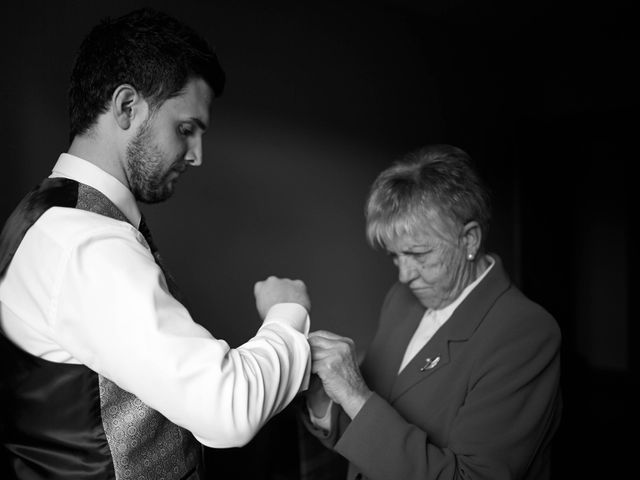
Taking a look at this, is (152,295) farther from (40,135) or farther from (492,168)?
(492,168)

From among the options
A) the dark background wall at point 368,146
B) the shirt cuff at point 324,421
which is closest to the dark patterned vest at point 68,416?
the shirt cuff at point 324,421

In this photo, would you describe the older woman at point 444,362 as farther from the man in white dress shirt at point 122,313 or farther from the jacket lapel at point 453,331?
the man in white dress shirt at point 122,313

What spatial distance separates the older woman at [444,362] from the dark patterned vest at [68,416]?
0.43 metres

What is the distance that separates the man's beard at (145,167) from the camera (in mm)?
1153

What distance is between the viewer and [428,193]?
60.9 inches

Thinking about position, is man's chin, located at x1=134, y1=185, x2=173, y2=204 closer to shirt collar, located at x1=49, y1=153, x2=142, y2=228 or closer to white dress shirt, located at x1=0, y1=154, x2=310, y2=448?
shirt collar, located at x1=49, y1=153, x2=142, y2=228

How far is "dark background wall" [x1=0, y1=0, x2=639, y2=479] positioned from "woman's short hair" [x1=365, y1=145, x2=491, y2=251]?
680mm

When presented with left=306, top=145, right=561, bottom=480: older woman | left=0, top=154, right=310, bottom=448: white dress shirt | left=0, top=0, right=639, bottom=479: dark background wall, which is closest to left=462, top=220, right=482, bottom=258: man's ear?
left=306, top=145, right=561, bottom=480: older woman

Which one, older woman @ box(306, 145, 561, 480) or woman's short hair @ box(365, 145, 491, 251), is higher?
woman's short hair @ box(365, 145, 491, 251)

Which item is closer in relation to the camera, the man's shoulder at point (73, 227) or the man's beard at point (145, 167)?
the man's shoulder at point (73, 227)

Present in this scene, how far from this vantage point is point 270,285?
1.23m

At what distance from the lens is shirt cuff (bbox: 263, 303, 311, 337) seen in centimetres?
106

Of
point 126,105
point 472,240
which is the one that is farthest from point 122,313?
point 472,240

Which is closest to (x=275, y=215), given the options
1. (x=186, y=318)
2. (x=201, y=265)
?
(x=201, y=265)
